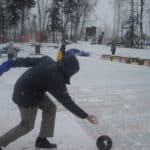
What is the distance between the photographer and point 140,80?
16453mm

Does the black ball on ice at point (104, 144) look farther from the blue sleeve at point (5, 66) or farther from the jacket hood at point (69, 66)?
the blue sleeve at point (5, 66)

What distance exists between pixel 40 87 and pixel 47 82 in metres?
0.15

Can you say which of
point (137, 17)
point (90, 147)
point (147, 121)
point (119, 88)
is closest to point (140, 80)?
point (119, 88)

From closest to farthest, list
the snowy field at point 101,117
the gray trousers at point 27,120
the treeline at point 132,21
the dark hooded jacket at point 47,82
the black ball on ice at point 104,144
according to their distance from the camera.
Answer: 1. the dark hooded jacket at point 47,82
2. the gray trousers at point 27,120
3. the black ball on ice at point 104,144
4. the snowy field at point 101,117
5. the treeline at point 132,21

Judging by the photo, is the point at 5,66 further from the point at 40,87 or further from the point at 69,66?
the point at 69,66

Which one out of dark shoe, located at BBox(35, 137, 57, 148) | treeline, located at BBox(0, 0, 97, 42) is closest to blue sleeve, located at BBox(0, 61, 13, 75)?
dark shoe, located at BBox(35, 137, 57, 148)

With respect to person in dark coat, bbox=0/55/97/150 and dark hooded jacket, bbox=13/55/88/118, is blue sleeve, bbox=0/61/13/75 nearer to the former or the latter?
person in dark coat, bbox=0/55/97/150

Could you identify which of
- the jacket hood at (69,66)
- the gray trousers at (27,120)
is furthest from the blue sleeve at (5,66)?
the jacket hood at (69,66)

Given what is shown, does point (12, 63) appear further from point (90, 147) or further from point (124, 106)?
point (124, 106)

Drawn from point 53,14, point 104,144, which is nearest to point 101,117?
point 104,144

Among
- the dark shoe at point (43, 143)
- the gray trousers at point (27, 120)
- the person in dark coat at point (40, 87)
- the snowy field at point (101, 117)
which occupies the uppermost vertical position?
the person in dark coat at point (40, 87)

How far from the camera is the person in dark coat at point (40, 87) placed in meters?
5.14

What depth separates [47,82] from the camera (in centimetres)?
517

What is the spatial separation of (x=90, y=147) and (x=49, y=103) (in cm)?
111
